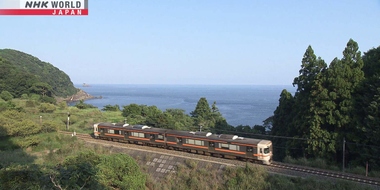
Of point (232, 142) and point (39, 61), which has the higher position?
point (39, 61)

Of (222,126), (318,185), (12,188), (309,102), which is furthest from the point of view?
(222,126)

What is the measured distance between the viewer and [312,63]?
87.5 feet

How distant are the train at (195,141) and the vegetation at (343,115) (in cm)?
461

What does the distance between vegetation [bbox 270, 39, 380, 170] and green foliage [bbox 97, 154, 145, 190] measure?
14068 mm

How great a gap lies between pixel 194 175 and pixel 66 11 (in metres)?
17.9

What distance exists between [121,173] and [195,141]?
753cm

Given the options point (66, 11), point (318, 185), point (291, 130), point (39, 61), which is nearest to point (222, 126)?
point (291, 130)

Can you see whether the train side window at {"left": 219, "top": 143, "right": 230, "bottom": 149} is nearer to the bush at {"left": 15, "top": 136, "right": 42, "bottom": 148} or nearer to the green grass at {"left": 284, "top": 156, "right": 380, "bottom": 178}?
the green grass at {"left": 284, "top": 156, "right": 380, "bottom": 178}

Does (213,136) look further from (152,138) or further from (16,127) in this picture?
(16,127)

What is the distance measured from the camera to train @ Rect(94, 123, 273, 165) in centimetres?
1984

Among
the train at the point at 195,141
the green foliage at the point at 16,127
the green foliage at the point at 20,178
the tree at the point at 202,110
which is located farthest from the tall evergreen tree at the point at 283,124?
the green foliage at the point at 16,127

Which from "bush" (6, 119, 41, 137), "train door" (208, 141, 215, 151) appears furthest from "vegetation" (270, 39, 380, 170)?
"bush" (6, 119, 41, 137)

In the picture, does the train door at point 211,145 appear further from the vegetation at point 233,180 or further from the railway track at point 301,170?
the vegetation at point 233,180

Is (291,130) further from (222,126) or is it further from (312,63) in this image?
(222,126)
